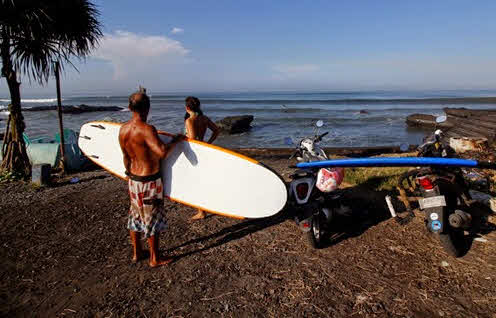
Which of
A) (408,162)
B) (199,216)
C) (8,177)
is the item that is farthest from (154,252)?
(8,177)

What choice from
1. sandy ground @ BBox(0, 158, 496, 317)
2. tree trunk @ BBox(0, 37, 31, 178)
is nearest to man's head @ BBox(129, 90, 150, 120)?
sandy ground @ BBox(0, 158, 496, 317)

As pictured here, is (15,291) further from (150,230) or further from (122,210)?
(122,210)

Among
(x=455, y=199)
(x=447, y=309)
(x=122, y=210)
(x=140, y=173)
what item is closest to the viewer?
(x=447, y=309)

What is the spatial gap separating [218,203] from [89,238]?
6.31ft

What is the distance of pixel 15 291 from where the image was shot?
272 cm

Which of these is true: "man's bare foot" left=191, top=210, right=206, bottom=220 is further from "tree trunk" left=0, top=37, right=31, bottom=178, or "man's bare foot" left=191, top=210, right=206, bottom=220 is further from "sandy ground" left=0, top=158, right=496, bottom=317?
"tree trunk" left=0, top=37, right=31, bottom=178

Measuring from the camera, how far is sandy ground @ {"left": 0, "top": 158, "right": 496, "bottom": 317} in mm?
2430

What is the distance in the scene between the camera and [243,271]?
298cm

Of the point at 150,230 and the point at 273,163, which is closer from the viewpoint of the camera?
the point at 150,230

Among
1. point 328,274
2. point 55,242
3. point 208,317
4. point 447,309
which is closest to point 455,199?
point 447,309

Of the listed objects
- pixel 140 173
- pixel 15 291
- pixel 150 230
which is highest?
pixel 140 173

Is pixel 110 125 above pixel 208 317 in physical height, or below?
above

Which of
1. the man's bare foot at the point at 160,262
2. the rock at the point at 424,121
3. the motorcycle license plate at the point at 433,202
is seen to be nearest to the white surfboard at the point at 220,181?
the man's bare foot at the point at 160,262

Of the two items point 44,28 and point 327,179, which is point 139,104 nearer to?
A: point 327,179
